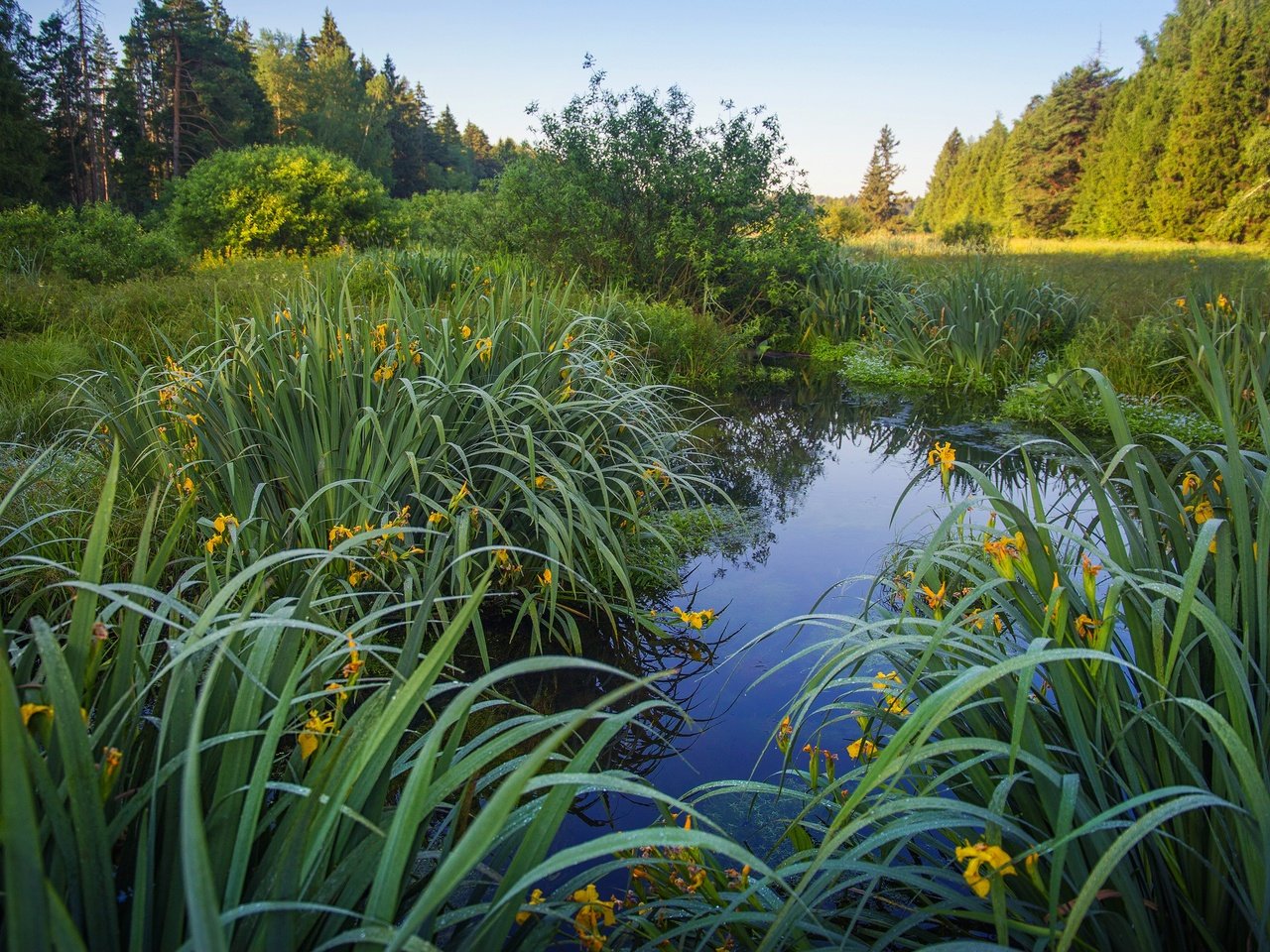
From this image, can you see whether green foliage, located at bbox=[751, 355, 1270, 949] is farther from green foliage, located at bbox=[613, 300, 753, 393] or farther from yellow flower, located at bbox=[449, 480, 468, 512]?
green foliage, located at bbox=[613, 300, 753, 393]

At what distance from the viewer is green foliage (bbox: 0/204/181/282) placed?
387 inches

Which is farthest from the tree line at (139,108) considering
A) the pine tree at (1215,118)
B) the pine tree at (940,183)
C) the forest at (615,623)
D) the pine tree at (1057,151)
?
the pine tree at (940,183)

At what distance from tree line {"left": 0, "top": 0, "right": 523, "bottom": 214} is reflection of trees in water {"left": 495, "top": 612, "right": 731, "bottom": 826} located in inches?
824

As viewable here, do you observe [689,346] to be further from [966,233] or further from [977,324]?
[966,233]

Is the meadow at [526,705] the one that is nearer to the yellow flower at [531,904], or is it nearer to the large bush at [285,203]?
the yellow flower at [531,904]

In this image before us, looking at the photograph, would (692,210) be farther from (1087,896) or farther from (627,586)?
(1087,896)

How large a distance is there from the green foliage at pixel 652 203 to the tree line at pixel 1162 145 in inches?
786

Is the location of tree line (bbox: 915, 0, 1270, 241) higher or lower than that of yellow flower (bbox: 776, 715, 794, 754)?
higher

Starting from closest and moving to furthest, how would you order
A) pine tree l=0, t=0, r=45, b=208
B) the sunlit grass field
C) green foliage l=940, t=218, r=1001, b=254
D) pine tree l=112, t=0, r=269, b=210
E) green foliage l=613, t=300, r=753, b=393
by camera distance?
1. green foliage l=613, t=300, r=753, b=393
2. the sunlit grass field
3. green foliage l=940, t=218, r=1001, b=254
4. pine tree l=0, t=0, r=45, b=208
5. pine tree l=112, t=0, r=269, b=210

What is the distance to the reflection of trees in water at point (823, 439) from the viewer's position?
4.91m

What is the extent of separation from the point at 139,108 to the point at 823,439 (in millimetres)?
36566

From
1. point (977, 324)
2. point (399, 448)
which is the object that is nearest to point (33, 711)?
point (399, 448)

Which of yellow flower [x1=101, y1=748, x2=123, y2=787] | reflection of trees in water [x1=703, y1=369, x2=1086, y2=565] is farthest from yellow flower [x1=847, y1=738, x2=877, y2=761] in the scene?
reflection of trees in water [x1=703, y1=369, x2=1086, y2=565]

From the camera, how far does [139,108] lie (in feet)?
104
